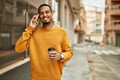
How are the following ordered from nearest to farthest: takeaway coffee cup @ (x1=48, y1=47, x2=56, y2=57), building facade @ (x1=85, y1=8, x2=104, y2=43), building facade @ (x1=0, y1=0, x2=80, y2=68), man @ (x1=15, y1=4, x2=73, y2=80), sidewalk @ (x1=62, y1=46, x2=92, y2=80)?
1. takeaway coffee cup @ (x1=48, y1=47, x2=56, y2=57)
2. man @ (x1=15, y1=4, x2=73, y2=80)
3. building facade @ (x1=0, y1=0, x2=80, y2=68)
4. sidewalk @ (x1=62, y1=46, x2=92, y2=80)
5. building facade @ (x1=85, y1=8, x2=104, y2=43)

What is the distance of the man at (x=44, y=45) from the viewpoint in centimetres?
258

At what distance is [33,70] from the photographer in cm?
262

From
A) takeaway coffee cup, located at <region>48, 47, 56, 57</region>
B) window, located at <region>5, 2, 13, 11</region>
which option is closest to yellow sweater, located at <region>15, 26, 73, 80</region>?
takeaway coffee cup, located at <region>48, 47, 56, 57</region>

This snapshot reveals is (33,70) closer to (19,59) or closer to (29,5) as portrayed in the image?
(19,59)

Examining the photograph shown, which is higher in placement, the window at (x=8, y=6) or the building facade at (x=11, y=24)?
the window at (x=8, y=6)

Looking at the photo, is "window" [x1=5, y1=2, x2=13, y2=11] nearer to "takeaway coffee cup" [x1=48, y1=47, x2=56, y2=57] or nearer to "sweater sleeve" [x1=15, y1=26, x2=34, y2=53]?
"sweater sleeve" [x1=15, y1=26, x2=34, y2=53]

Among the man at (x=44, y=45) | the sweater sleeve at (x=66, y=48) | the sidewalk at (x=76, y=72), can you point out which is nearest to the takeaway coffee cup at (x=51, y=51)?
the man at (x=44, y=45)

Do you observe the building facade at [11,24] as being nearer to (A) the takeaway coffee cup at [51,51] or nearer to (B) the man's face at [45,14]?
(B) the man's face at [45,14]

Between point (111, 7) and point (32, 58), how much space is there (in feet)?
173

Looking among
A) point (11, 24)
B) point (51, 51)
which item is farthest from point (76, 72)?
point (51, 51)

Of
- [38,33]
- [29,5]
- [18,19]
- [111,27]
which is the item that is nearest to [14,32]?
[18,19]

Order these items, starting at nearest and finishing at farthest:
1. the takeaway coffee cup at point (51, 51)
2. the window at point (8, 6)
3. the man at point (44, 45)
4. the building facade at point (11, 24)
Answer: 1. the takeaway coffee cup at point (51, 51)
2. the man at point (44, 45)
3. the building facade at point (11, 24)
4. the window at point (8, 6)

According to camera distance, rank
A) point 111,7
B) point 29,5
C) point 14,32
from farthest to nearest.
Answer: point 111,7 → point 29,5 → point 14,32

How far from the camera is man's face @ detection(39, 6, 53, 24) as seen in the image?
2.63 m
